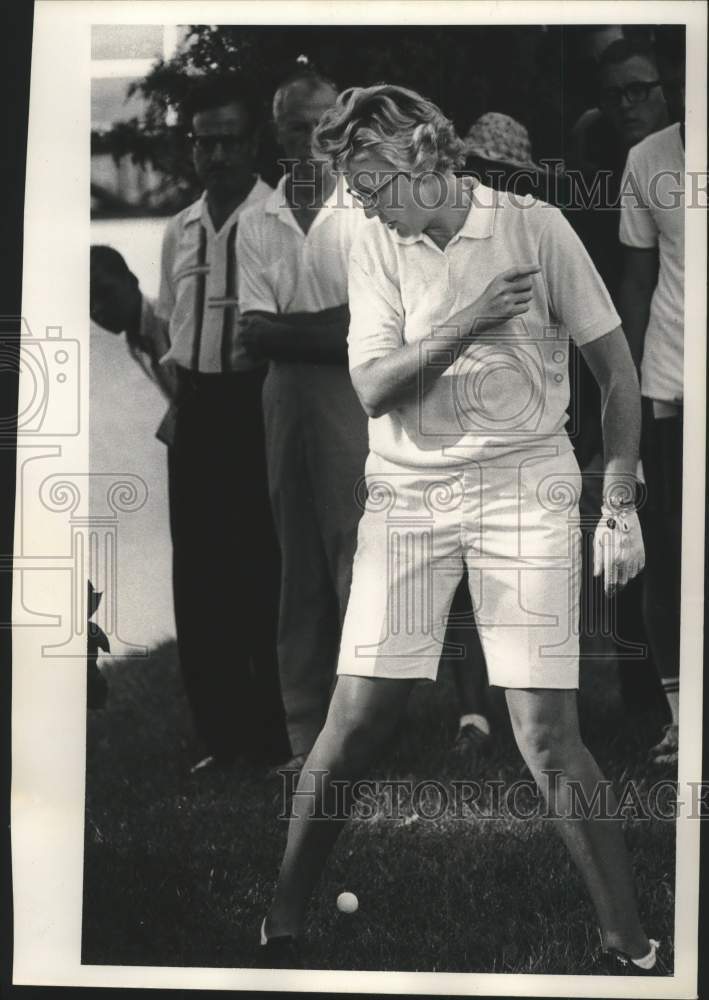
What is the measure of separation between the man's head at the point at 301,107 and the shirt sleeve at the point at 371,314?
341mm

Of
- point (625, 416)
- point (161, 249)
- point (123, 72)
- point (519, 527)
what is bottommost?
point (519, 527)

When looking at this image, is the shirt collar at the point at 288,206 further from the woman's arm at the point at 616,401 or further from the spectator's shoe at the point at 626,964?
the spectator's shoe at the point at 626,964

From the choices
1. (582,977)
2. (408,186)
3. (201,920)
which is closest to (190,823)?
(201,920)

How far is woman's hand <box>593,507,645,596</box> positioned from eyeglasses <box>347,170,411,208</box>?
1.04 m

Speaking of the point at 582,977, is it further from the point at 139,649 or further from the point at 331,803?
the point at 139,649

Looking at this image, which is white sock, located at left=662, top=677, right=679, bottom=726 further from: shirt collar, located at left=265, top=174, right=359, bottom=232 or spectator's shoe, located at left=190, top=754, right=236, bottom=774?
shirt collar, located at left=265, top=174, right=359, bottom=232

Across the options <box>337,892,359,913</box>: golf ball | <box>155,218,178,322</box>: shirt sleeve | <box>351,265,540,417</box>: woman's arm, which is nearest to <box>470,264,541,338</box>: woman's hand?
<box>351,265,540,417</box>: woman's arm

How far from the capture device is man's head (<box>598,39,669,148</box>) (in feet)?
11.1

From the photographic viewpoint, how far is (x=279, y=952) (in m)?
3.42

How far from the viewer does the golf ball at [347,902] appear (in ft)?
11.1

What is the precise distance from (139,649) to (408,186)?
1.47 meters

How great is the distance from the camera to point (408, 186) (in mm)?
3314

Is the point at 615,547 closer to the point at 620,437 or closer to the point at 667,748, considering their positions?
the point at 620,437

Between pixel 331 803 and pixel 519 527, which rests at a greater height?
pixel 519 527
